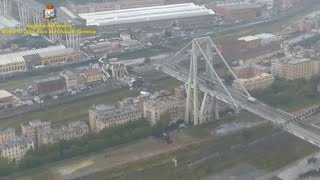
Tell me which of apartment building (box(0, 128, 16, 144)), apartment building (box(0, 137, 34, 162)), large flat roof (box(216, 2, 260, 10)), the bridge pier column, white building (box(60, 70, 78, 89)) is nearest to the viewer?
apartment building (box(0, 137, 34, 162))

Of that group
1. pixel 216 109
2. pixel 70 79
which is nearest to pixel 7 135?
pixel 70 79

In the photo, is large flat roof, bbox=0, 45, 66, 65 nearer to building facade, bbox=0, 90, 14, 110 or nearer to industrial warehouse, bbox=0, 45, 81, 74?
industrial warehouse, bbox=0, 45, 81, 74

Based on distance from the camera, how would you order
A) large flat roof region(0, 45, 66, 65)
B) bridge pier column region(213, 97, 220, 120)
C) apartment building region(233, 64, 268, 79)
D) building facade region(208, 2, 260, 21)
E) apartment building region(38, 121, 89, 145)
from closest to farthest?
apartment building region(38, 121, 89, 145)
bridge pier column region(213, 97, 220, 120)
apartment building region(233, 64, 268, 79)
large flat roof region(0, 45, 66, 65)
building facade region(208, 2, 260, 21)

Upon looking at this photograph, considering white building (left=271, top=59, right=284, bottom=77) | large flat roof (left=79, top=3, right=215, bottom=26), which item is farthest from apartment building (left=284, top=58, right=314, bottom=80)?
large flat roof (left=79, top=3, right=215, bottom=26)

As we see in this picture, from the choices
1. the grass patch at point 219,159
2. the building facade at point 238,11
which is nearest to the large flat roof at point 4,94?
the grass patch at point 219,159

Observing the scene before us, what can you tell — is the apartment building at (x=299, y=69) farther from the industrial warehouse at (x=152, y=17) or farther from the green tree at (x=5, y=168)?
the green tree at (x=5, y=168)

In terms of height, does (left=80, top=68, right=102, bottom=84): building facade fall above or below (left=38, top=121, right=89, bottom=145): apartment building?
above

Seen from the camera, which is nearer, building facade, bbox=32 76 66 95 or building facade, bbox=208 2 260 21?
building facade, bbox=32 76 66 95
